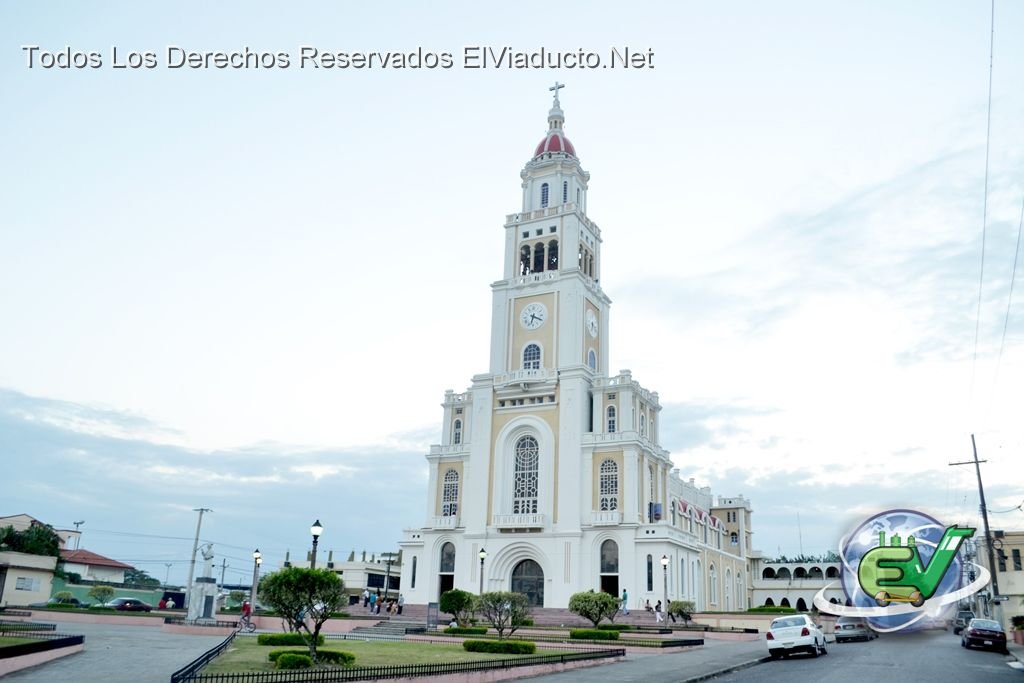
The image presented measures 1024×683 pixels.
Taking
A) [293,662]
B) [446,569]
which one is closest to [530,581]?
[446,569]

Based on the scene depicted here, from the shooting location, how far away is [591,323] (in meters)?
58.4

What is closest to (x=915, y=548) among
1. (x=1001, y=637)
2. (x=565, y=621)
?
(x=1001, y=637)

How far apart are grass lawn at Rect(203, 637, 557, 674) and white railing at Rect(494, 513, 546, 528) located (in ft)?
82.3

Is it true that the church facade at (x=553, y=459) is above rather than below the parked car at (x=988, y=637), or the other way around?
above

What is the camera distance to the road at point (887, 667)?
740 inches

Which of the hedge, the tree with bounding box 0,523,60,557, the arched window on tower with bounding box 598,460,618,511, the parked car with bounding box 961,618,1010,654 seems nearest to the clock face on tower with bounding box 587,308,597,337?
the arched window on tower with bounding box 598,460,618,511

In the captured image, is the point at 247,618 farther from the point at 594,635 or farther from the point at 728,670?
the point at 728,670

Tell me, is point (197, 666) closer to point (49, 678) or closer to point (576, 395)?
point (49, 678)

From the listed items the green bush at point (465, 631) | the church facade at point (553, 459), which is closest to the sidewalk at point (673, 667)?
the green bush at point (465, 631)

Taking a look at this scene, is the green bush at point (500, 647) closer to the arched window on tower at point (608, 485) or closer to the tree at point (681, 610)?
the tree at point (681, 610)

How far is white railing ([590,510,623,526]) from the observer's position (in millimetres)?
49375

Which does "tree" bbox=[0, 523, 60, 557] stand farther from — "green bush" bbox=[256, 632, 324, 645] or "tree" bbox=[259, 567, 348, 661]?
"tree" bbox=[259, 567, 348, 661]

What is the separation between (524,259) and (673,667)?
1671 inches

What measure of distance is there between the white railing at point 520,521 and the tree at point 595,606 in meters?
13.7
